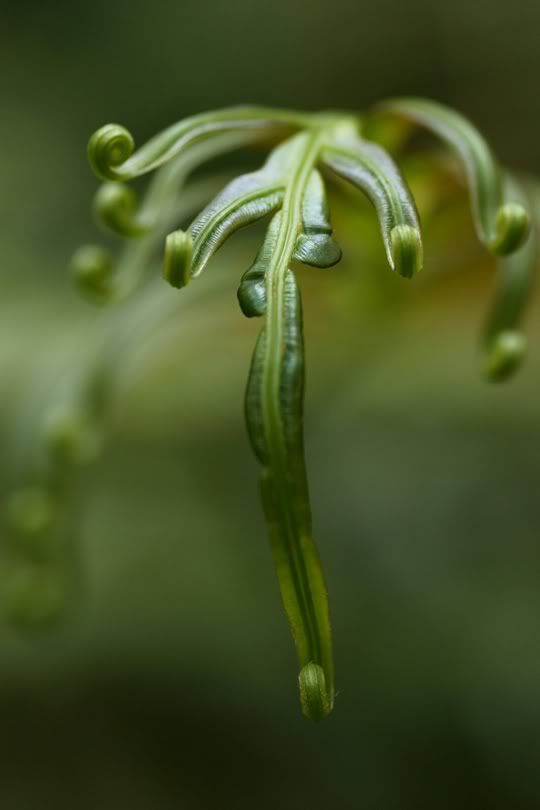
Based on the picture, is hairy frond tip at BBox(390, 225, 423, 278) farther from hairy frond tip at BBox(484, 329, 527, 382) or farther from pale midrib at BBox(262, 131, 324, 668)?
hairy frond tip at BBox(484, 329, 527, 382)

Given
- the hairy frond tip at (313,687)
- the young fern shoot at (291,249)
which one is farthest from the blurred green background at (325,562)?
the hairy frond tip at (313,687)

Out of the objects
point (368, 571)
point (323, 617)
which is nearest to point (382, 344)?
point (368, 571)

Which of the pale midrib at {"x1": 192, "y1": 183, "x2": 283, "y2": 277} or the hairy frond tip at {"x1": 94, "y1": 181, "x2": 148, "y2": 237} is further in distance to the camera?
the hairy frond tip at {"x1": 94, "y1": 181, "x2": 148, "y2": 237}

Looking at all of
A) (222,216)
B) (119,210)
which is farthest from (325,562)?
(222,216)

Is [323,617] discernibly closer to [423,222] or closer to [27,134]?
[423,222]


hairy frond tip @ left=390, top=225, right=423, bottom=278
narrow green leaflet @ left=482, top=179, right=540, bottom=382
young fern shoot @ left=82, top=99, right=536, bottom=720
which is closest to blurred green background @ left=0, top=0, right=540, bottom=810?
narrow green leaflet @ left=482, top=179, right=540, bottom=382

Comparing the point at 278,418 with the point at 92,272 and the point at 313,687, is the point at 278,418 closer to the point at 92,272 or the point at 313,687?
the point at 313,687

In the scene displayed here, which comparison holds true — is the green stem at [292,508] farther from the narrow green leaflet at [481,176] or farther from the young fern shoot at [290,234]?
the narrow green leaflet at [481,176]
